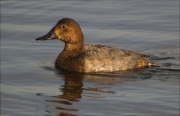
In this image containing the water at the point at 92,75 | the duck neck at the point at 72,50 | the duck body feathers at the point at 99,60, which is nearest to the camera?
the water at the point at 92,75

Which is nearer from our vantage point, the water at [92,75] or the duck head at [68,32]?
the water at [92,75]

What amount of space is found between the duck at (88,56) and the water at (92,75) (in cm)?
24

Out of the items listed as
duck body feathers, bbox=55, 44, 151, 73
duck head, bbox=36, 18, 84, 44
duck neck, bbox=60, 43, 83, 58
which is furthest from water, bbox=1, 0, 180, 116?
duck head, bbox=36, 18, 84, 44

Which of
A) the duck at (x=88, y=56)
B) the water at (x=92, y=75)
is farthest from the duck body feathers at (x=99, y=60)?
the water at (x=92, y=75)

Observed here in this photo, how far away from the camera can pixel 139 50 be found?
1493 cm

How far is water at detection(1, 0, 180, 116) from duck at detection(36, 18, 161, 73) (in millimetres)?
244

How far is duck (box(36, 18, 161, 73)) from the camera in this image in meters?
13.3

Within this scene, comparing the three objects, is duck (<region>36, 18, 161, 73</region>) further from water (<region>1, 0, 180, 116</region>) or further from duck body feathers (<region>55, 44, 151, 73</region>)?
A: water (<region>1, 0, 180, 116</region>)

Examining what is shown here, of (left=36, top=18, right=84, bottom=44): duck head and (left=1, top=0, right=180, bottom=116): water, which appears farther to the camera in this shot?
(left=36, top=18, right=84, bottom=44): duck head

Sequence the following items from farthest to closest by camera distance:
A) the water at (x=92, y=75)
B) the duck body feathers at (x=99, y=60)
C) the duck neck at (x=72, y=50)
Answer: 1. the duck neck at (x=72, y=50)
2. the duck body feathers at (x=99, y=60)
3. the water at (x=92, y=75)

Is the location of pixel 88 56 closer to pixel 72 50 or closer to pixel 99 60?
pixel 99 60

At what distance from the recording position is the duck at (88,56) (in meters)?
13.3

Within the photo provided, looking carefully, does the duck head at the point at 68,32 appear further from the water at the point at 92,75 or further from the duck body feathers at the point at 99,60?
the water at the point at 92,75

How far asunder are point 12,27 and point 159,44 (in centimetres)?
387
